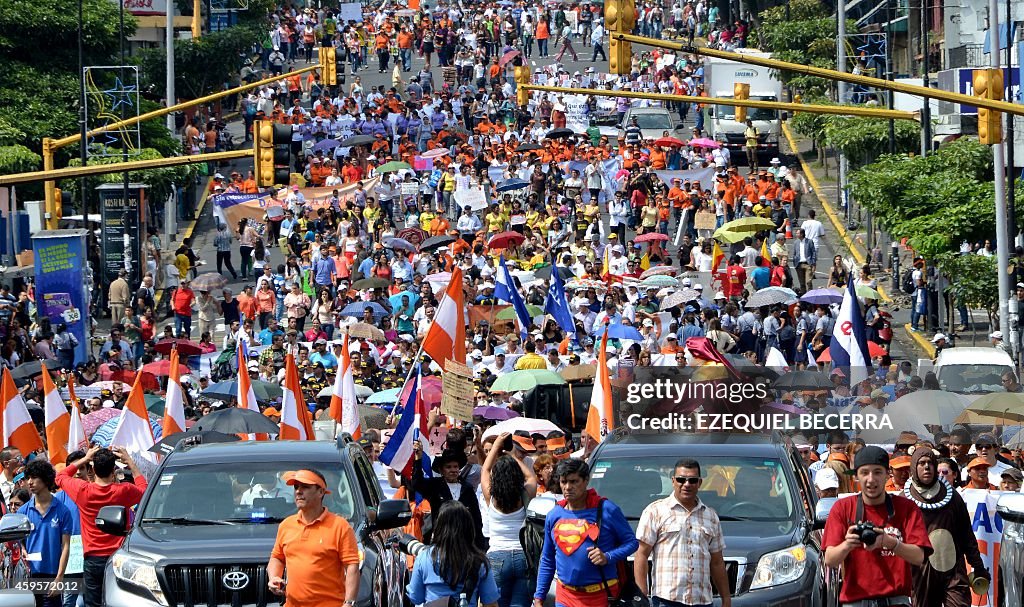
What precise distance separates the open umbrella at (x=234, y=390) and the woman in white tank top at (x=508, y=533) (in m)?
12.5

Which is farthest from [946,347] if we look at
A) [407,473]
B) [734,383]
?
[407,473]

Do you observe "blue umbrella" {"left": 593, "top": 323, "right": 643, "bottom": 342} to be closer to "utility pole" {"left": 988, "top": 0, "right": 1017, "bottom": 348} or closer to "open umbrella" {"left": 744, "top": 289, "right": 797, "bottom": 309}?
"open umbrella" {"left": 744, "top": 289, "right": 797, "bottom": 309}

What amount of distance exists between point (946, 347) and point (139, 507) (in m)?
18.5

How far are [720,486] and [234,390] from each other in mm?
13057

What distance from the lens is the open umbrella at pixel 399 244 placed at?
38491 mm

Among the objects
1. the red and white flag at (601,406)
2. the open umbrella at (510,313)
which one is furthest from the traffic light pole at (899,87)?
the open umbrella at (510,313)

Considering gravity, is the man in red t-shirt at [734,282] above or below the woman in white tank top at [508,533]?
above

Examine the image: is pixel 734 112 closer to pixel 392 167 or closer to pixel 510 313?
pixel 392 167

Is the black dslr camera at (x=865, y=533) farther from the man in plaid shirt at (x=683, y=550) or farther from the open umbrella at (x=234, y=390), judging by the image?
the open umbrella at (x=234, y=390)

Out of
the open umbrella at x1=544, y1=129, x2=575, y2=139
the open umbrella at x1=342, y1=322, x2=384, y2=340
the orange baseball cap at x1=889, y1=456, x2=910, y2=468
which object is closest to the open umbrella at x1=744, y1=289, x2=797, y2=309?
the open umbrella at x1=342, y1=322, x2=384, y2=340

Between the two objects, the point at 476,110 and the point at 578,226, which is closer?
the point at 578,226

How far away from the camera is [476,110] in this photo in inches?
2224

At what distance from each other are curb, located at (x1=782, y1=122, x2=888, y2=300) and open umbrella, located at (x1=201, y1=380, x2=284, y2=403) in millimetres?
14249

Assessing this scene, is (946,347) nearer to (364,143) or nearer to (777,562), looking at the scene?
(777,562)
